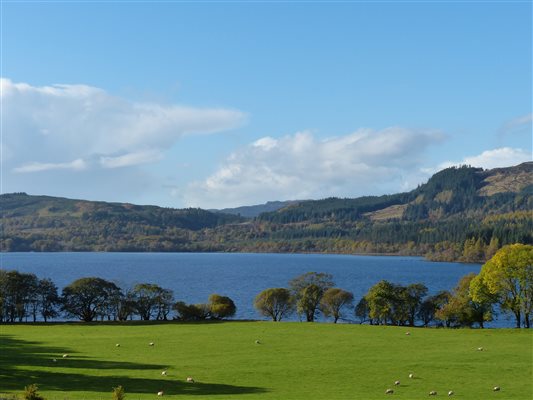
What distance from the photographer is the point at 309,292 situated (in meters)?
102

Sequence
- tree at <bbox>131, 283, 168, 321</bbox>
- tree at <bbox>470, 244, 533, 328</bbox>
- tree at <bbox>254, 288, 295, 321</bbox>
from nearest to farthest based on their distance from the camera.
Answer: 1. tree at <bbox>470, 244, 533, 328</bbox>
2. tree at <bbox>131, 283, 168, 321</bbox>
3. tree at <bbox>254, 288, 295, 321</bbox>

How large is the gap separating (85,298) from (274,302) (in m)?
29.9

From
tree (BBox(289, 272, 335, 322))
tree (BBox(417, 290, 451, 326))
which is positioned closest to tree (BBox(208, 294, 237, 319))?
tree (BBox(289, 272, 335, 322))

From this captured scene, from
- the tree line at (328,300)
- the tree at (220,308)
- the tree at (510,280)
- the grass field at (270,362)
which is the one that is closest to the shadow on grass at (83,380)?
the grass field at (270,362)

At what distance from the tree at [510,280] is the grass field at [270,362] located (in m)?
11.2

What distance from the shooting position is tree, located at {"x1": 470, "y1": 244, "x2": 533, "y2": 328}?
89250 mm

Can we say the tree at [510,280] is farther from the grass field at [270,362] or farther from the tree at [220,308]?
the tree at [220,308]

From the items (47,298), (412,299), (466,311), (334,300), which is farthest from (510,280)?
(47,298)

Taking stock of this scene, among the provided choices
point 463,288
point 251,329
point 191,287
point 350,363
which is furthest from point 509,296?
point 191,287

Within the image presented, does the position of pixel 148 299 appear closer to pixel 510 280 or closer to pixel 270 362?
pixel 270 362

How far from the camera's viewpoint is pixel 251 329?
78.9 metres

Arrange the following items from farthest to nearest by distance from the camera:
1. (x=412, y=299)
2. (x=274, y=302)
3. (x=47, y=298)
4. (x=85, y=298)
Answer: (x=274, y=302)
(x=47, y=298)
(x=85, y=298)
(x=412, y=299)

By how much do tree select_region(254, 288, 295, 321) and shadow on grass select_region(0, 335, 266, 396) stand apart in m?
48.5

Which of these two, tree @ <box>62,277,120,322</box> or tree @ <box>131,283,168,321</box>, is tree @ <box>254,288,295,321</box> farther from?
tree @ <box>62,277,120,322</box>
